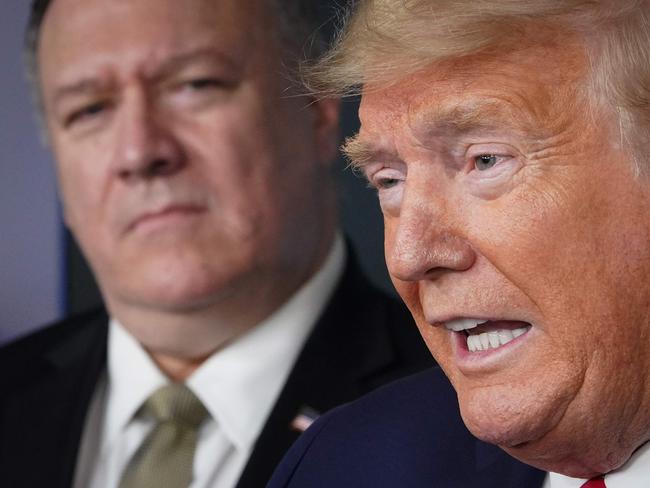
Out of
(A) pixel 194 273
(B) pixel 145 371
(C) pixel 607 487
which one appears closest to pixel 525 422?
(C) pixel 607 487

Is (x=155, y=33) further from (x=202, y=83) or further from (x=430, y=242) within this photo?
(x=430, y=242)

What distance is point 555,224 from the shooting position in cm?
97

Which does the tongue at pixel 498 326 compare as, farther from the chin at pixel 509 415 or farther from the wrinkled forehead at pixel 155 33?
the wrinkled forehead at pixel 155 33

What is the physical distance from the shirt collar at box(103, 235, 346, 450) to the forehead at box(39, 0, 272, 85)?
0.35 metres

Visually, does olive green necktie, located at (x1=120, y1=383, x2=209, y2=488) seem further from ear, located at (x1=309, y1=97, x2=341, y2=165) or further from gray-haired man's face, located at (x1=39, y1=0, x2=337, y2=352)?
ear, located at (x1=309, y1=97, x2=341, y2=165)

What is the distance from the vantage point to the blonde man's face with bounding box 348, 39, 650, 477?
96cm

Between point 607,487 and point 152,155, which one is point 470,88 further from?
point 152,155

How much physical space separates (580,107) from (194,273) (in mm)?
894

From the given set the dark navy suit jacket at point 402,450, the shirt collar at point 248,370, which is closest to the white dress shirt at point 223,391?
the shirt collar at point 248,370

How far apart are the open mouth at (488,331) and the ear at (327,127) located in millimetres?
899

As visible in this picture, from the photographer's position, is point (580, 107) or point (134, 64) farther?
point (134, 64)

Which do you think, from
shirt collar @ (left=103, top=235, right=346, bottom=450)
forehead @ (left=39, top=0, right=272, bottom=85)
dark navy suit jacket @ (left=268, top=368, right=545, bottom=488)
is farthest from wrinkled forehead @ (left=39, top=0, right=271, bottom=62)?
dark navy suit jacket @ (left=268, top=368, right=545, bottom=488)

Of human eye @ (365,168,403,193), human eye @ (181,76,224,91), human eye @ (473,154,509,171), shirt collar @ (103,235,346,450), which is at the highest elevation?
human eye @ (473,154,509,171)

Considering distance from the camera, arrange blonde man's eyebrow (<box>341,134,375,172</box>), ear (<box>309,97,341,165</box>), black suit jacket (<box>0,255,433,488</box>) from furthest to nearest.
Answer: ear (<box>309,97,341,165</box>) < black suit jacket (<box>0,255,433,488</box>) < blonde man's eyebrow (<box>341,134,375,172</box>)
